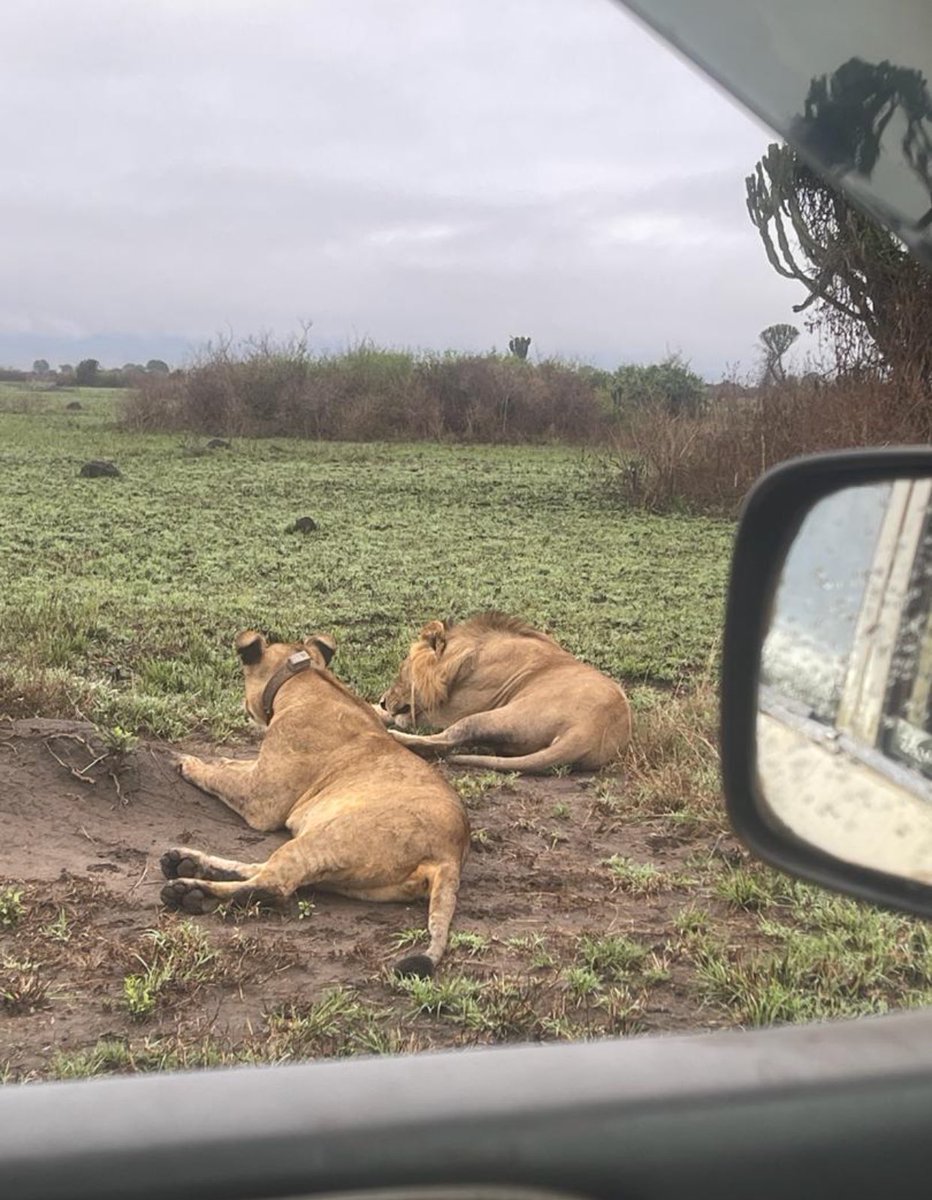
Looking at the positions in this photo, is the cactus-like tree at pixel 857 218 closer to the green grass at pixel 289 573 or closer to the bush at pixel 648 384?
the green grass at pixel 289 573

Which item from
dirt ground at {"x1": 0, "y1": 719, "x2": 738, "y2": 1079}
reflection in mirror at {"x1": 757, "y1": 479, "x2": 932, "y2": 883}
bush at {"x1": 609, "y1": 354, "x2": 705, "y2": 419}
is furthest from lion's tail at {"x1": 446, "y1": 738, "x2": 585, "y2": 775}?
bush at {"x1": 609, "y1": 354, "x2": 705, "y2": 419}

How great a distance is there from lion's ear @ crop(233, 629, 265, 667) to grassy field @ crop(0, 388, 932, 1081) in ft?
1.79

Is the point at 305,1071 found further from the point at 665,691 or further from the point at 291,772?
the point at 665,691

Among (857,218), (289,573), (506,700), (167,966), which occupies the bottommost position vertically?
(289,573)

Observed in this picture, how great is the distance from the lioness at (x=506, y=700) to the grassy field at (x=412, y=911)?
0.19 metres

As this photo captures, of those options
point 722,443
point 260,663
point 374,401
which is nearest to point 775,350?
point 722,443

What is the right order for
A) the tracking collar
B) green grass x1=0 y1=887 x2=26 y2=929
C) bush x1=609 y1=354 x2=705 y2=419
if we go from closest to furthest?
1. green grass x1=0 y1=887 x2=26 y2=929
2. the tracking collar
3. bush x1=609 y1=354 x2=705 y2=419

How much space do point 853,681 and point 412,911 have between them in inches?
122

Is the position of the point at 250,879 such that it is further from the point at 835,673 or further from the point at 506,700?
the point at 506,700

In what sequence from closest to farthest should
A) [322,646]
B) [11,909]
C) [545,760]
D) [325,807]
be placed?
[11,909], [325,807], [322,646], [545,760]

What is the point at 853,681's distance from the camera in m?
1.20

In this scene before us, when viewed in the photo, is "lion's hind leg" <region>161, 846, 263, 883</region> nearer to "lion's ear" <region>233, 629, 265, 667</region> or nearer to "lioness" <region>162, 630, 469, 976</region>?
"lioness" <region>162, 630, 469, 976</region>

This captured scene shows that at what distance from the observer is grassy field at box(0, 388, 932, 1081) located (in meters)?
3.14

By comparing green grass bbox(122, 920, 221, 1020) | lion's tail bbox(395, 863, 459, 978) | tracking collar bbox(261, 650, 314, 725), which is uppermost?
tracking collar bbox(261, 650, 314, 725)
